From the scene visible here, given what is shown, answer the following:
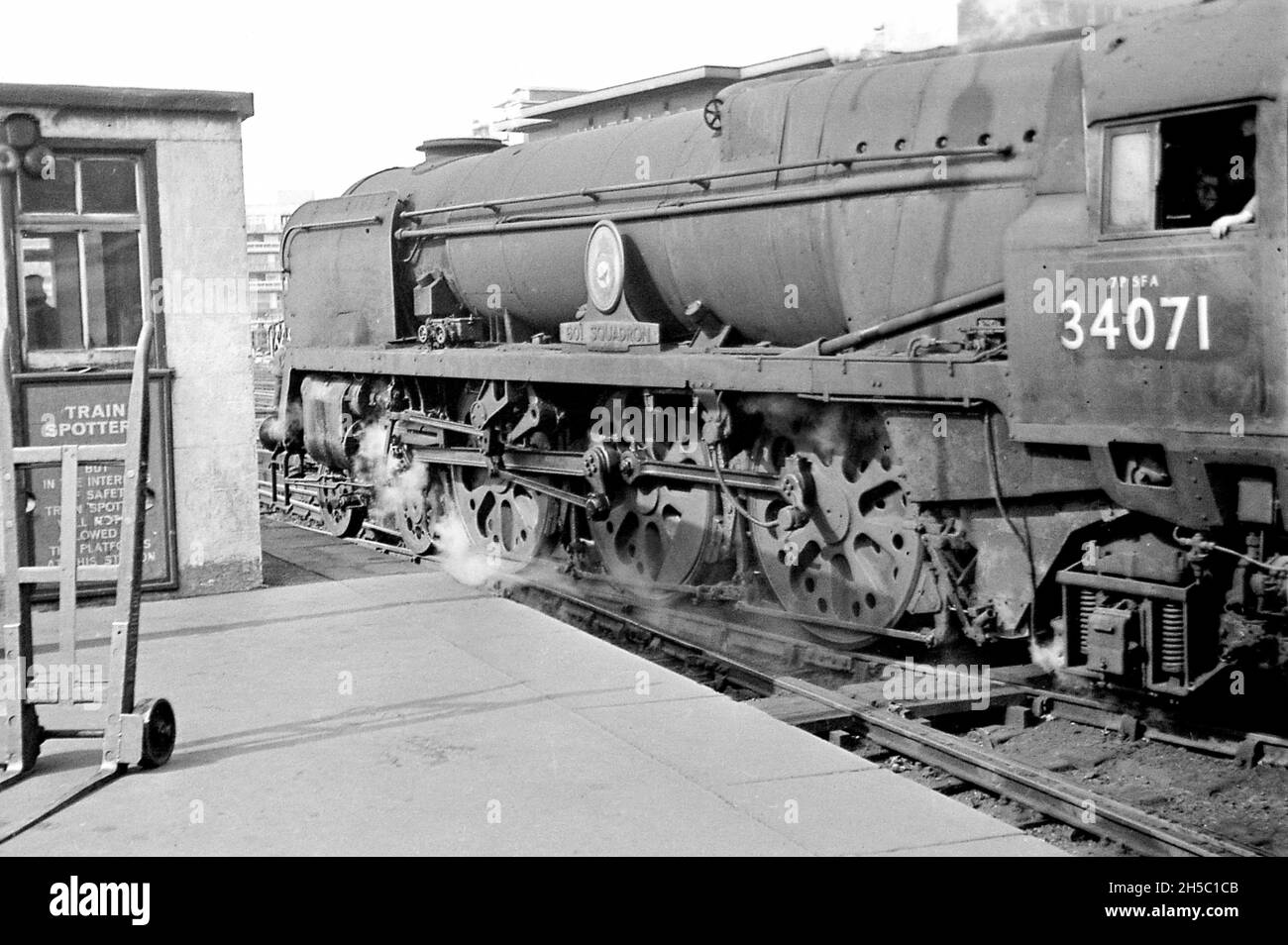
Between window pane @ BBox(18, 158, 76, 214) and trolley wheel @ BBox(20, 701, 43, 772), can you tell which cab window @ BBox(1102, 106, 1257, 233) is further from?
window pane @ BBox(18, 158, 76, 214)

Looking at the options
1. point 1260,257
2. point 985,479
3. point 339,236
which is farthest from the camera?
point 339,236

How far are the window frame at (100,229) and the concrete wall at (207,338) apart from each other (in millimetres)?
52

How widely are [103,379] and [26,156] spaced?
1.26 m

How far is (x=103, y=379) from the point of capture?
7.80 meters

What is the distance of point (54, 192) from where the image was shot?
7.71 metres

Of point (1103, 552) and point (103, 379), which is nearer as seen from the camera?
point (1103, 552)

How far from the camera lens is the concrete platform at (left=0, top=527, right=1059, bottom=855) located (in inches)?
177

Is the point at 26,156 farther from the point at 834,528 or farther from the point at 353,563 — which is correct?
the point at 834,528

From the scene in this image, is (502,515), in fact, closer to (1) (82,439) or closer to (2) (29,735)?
(1) (82,439)

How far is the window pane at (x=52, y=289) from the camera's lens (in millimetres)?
7691

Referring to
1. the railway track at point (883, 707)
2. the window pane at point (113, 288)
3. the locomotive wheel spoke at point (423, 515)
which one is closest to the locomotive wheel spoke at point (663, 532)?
the railway track at point (883, 707)

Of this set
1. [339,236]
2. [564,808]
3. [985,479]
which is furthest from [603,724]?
[339,236]

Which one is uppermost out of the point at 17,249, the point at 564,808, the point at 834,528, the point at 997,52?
the point at 997,52

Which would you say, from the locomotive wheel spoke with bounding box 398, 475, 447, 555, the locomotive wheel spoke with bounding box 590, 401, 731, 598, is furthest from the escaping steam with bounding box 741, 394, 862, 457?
the locomotive wheel spoke with bounding box 398, 475, 447, 555
